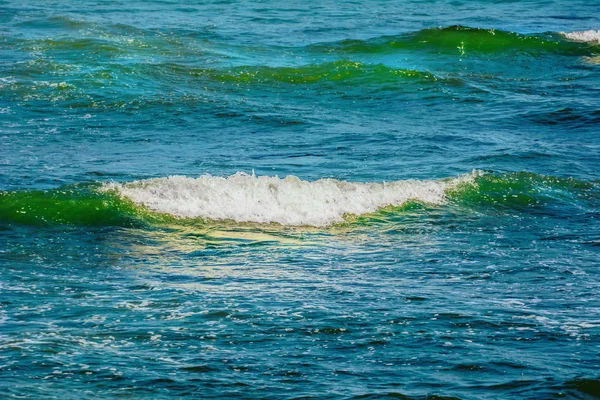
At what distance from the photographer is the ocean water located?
23.1ft

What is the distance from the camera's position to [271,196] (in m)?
11.5

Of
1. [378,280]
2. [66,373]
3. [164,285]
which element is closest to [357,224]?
[378,280]

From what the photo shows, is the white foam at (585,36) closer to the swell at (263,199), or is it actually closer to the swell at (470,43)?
the swell at (470,43)

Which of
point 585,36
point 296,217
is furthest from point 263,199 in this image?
point 585,36

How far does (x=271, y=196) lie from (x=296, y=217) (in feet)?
1.82

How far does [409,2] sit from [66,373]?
24.2 meters

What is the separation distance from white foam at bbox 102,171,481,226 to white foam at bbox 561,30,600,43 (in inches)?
487

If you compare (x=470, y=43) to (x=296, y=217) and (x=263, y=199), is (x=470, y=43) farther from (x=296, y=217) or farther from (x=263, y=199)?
(x=296, y=217)

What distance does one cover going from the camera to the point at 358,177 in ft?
41.8

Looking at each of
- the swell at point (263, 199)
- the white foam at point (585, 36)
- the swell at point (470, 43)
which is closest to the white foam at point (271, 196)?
the swell at point (263, 199)

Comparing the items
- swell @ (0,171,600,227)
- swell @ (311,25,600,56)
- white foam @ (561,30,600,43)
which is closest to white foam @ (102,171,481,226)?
swell @ (0,171,600,227)

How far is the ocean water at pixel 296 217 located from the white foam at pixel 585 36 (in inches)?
48.8

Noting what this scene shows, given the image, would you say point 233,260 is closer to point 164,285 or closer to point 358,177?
point 164,285

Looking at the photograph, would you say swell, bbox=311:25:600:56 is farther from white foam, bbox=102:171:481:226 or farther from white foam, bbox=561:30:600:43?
white foam, bbox=102:171:481:226
